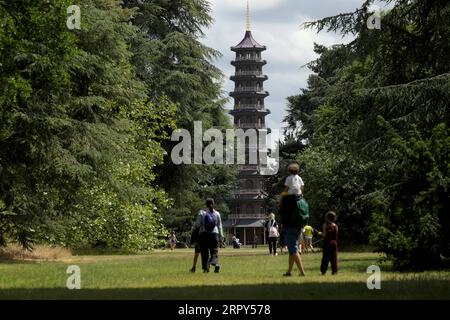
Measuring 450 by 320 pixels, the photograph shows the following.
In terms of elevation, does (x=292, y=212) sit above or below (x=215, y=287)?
above

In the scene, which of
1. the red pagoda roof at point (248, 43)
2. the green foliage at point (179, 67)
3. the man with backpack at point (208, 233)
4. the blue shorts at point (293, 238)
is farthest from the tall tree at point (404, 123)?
the red pagoda roof at point (248, 43)

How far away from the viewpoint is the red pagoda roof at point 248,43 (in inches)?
4109

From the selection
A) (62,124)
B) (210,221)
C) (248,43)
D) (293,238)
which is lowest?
(293,238)

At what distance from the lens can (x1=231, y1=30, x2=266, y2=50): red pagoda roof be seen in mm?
104375

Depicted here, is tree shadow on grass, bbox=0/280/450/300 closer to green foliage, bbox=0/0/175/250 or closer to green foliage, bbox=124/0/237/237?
green foliage, bbox=0/0/175/250

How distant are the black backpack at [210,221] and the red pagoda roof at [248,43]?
295 feet

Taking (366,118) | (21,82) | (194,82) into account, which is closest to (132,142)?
(194,82)

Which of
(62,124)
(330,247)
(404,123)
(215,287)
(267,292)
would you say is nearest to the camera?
(267,292)

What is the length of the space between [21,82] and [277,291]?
11.5 m

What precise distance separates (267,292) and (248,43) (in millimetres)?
97613

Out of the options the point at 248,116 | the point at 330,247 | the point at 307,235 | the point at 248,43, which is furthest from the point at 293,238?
the point at 248,43

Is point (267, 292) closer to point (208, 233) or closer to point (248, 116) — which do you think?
point (208, 233)

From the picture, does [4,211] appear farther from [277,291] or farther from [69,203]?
[277,291]

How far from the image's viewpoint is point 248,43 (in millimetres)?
105688
